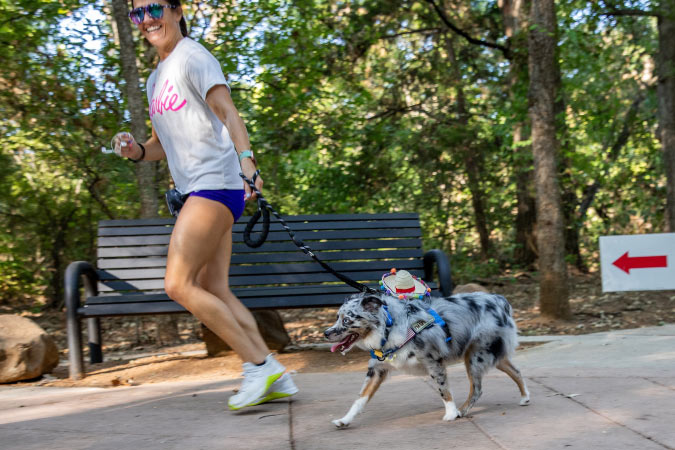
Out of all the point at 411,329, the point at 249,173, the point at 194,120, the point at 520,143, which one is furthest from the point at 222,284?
the point at 520,143

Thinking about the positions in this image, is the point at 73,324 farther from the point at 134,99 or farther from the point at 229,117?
the point at 134,99

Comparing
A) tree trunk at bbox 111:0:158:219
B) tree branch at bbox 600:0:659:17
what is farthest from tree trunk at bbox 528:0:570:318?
tree trunk at bbox 111:0:158:219

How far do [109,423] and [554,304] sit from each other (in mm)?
5650

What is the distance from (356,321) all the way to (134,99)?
5.15m

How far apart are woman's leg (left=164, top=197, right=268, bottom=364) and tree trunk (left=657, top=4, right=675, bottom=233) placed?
8.71 metres

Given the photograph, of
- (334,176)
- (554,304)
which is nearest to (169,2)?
(554,304)

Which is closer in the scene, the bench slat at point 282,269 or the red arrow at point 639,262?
the bench slat at point 282,269

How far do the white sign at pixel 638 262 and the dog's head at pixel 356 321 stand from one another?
3.70 metres

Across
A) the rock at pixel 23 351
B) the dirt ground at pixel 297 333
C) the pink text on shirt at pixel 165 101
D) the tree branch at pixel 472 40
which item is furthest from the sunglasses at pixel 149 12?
the tree branch at pixel 472 40

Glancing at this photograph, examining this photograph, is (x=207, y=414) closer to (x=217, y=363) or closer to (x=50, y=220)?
(x=217, y=363)

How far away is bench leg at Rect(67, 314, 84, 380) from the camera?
5.77 metres

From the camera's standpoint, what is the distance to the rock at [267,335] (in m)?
6.66

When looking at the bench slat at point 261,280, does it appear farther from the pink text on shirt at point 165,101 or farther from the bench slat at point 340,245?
the pink text on shirt at point 165,101

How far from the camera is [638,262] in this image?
663cm
